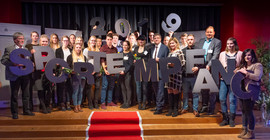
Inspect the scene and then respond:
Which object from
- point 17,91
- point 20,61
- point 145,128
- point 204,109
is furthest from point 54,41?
point 204,109

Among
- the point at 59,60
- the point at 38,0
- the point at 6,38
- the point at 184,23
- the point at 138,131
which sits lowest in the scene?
the point at 138,131

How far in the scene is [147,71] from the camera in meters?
4.72

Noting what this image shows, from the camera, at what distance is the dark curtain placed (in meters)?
6.81

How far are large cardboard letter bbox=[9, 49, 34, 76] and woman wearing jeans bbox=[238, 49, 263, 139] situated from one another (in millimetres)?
3729

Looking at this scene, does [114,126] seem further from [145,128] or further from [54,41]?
[54,41]

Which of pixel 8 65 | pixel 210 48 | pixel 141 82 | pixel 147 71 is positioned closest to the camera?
pixel 8 65

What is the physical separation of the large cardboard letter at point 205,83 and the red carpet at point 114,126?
4.11 feet

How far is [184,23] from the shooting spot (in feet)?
→ 23.4

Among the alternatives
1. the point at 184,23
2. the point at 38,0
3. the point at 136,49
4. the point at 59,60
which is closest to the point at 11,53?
the point at 59,60

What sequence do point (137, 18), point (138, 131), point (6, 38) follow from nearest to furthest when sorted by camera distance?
1. point (138, 131)
2. point (6, 38)
3. point (137, 18)

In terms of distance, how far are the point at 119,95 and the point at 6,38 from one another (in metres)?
3.03

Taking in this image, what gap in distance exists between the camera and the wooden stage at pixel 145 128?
3.99 m

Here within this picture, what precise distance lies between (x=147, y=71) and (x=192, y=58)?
0.93m

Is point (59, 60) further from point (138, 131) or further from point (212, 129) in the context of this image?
point (212, 129)
